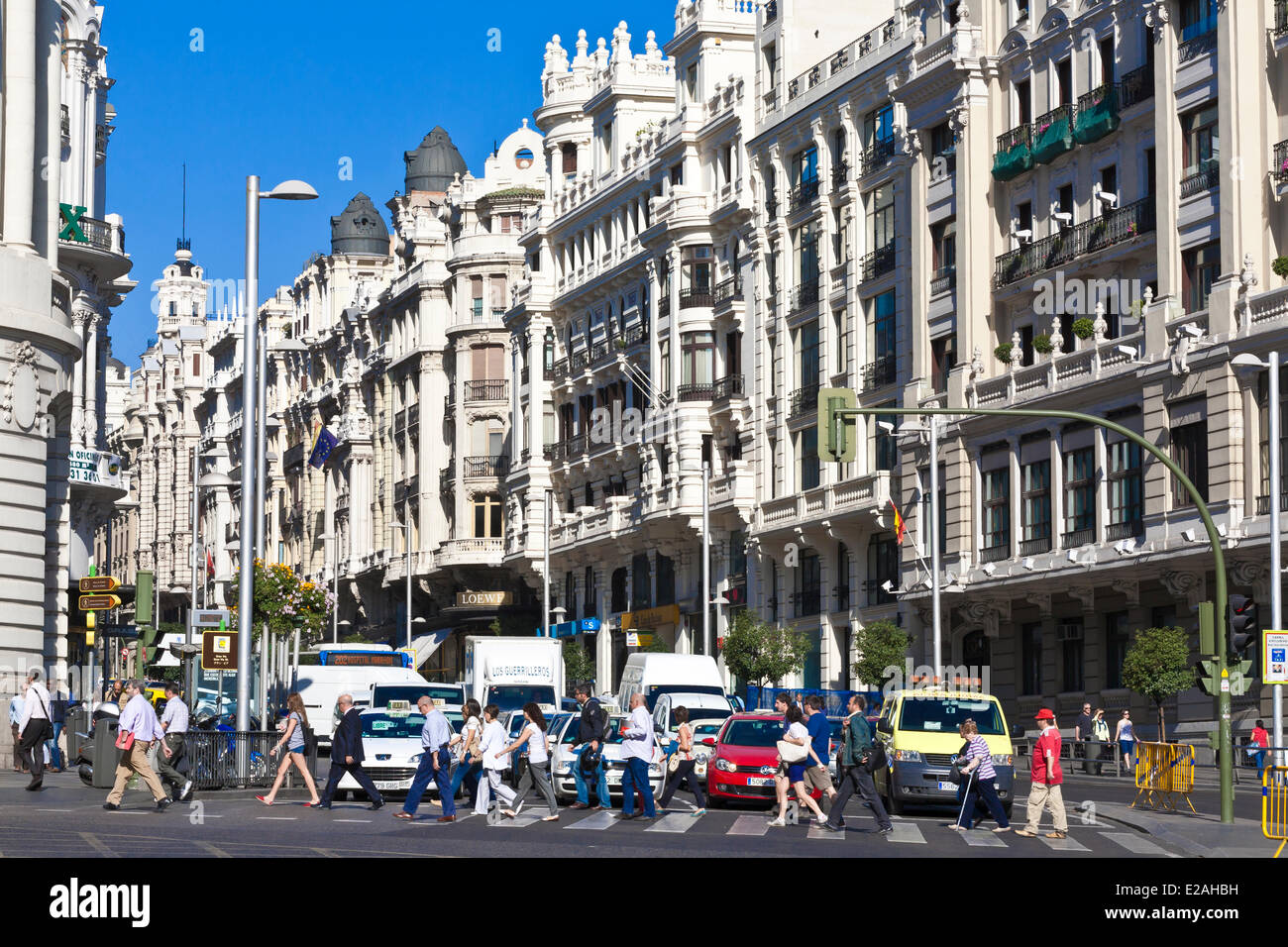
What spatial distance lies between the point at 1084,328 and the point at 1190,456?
16.6 feet

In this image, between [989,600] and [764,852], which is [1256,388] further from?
[764,852]

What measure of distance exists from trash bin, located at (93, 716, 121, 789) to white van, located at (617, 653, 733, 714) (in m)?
15.1

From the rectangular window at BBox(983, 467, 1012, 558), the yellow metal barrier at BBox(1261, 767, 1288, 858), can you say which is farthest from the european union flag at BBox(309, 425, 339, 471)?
the yellow metal barrier at BBox(1261, 767, 1288, 858)

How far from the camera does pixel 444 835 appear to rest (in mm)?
25859

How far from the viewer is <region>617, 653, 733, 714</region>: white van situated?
4859cm

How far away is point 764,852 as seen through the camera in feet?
77.7

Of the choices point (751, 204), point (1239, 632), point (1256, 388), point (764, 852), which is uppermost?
point (751, 204)

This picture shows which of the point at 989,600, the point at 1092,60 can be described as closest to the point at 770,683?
the point at 989,600

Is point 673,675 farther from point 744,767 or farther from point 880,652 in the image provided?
point 744,767

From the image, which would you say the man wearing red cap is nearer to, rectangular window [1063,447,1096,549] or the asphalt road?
the asphalt road

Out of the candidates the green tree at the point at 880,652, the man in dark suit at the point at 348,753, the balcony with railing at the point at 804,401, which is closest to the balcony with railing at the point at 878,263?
the balcony with railing at the point at 804,401

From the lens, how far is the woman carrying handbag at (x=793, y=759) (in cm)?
2956

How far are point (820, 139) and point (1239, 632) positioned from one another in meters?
35.5

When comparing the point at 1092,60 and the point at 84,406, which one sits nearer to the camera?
the point at 1092,60
